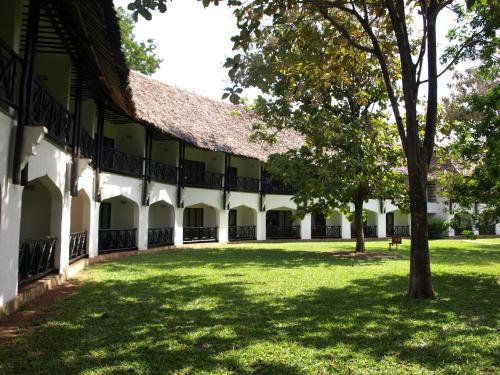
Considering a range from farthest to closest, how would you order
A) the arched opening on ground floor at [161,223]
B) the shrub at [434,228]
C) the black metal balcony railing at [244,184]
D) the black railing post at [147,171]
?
the shrub at [434,228]
the black metal balcony railing at [244,184]
the arched opening on ground floor at [161,223]
the black railing post at [147,171]

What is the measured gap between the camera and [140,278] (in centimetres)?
1061

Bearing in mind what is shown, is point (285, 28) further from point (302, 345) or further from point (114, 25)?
point (302, 345)

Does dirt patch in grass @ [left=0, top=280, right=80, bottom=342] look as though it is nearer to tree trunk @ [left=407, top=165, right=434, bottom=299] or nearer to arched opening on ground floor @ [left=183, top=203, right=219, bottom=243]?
tree trunk @ [left=407, top=165, right=434, bottom=299]

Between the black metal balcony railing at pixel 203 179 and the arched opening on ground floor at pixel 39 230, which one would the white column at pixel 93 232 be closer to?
the arched opening on ground floor at pixel 39 230

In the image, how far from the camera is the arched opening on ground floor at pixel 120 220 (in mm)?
16438

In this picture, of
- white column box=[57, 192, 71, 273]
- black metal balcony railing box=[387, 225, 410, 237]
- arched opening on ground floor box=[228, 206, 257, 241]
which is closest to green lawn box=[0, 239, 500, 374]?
white column box=[57, 192, 71, 273]

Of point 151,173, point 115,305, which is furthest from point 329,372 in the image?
point 151,173

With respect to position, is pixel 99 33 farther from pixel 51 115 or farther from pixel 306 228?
pixel 306 228

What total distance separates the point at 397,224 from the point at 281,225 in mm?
11069

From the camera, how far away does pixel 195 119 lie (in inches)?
866

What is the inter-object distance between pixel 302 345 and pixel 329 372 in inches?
34.9

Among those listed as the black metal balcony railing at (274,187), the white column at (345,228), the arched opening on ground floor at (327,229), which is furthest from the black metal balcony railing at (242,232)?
the white column at (345,228)

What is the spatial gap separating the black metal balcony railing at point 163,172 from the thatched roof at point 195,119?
1.70 metres

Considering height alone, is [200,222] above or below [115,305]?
above
